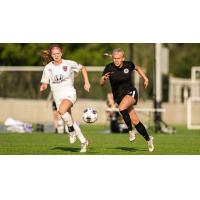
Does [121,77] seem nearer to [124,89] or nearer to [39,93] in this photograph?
[124,89]

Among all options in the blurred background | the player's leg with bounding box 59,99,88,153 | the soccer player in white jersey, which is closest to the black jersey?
the soccer player in white jersey

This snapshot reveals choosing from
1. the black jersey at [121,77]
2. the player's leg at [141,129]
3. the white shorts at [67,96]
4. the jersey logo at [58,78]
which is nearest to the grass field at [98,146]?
the player's leg at [141,129]

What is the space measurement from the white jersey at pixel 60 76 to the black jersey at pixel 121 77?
2.39ft

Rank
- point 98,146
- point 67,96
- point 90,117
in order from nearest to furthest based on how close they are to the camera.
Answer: point 67,96 < point 90,117 < point 98,146

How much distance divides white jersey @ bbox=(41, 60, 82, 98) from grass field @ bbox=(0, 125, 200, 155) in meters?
1.33

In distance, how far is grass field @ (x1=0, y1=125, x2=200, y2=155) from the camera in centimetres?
1661

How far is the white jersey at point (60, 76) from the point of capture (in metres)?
16.3

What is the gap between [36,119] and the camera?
35.0 meters

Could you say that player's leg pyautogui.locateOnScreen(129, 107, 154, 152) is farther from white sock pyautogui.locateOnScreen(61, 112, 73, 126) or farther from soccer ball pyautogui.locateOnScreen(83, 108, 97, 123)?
white sock pyautogui.locateOnScreen(61, 112, 73, 126)

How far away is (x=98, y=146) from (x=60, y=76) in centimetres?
257

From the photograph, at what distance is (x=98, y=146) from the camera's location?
59.8ft

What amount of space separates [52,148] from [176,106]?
1934 centimetres

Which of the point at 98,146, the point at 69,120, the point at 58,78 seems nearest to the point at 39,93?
the point at 98,146

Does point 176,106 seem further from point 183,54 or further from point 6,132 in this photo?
point 183,54
